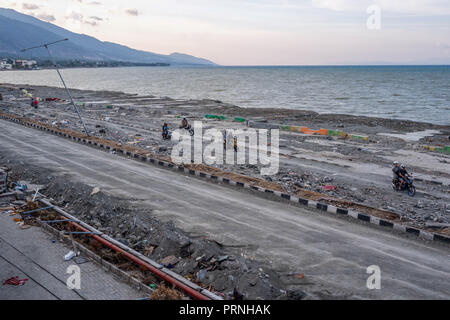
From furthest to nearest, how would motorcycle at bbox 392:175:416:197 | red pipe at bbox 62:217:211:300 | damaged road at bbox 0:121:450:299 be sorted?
motorcycle at bbox 392:175:416:197, damaged road at bbox 0:121:450:299, red pipe at bbox 62:217:211:300

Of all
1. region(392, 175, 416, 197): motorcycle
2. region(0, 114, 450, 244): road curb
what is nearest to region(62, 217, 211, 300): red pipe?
region(0, 114, 450, 244): road curb

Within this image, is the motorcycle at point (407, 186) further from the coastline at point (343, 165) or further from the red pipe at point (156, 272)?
the red pipe at point (156, 272)

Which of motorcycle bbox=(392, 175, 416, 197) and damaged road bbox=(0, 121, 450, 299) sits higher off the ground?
motorcycle bbox=(392, 175, 416, 197)

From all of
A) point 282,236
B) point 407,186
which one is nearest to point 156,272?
point 282,236

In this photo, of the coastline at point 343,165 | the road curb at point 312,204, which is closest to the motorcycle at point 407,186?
the coastline at point 343,165

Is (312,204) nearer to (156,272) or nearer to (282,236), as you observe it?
(282,236)

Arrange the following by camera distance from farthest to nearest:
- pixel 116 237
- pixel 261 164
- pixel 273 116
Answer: pixel 273 116
pixel 261 164
pixel 116 237

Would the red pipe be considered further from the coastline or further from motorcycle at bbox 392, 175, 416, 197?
motorcycle at bbox 392, 175, 416, 197

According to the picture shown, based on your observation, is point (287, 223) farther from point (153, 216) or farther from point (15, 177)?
point (15, 177)

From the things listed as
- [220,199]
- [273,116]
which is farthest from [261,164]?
[273,116]
